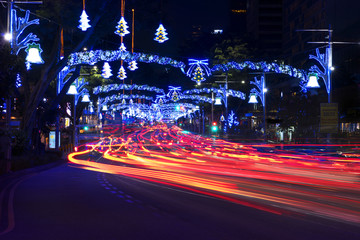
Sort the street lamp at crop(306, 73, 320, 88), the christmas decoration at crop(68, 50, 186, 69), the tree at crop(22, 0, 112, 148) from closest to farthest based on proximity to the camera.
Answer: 1. the street lamp at crop(306, 73, 320, 88)
2. the tree at crop(22, 0, 112, 148)
3. the christmas decoration at crop(68, 50, 186, 69)

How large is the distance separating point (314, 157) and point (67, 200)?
67.4 feet

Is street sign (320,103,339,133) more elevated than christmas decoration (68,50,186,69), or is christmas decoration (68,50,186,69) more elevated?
christmas decoration (68,50,186,69)

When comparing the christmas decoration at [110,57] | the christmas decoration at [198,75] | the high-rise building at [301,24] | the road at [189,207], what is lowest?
the road at [189,207]

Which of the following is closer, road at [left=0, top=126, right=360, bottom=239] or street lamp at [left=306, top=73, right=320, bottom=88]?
road at [left=0, top=126, right=360, bottom=239]

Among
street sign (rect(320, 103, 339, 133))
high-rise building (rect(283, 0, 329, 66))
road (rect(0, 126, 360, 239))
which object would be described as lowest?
road (rect(0, 126, 360, 239))

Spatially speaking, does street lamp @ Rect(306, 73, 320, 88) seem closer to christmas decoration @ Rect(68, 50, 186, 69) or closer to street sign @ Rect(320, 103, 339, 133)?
street sign @ Rect(320, 103, 339, 133)

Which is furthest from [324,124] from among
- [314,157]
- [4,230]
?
[4,230]

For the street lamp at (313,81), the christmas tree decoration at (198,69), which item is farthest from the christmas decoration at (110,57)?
the street lamp at (313,81)

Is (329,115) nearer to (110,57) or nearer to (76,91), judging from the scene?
(110,57)

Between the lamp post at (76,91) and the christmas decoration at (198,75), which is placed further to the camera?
the lamp post at (76,91)

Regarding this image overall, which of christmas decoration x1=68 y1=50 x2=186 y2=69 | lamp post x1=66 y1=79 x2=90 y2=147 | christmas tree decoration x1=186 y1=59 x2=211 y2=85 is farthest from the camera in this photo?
lamp post x1=66 y1=79 x2=90 y2=147

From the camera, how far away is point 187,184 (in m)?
18.4

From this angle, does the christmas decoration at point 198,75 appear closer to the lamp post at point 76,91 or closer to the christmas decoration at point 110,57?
the christmas decoration at point 110,57

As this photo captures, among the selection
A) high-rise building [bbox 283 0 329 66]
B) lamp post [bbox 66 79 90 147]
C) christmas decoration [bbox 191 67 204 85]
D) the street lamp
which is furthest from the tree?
high-rise building [bbox 283 0 329 66]
